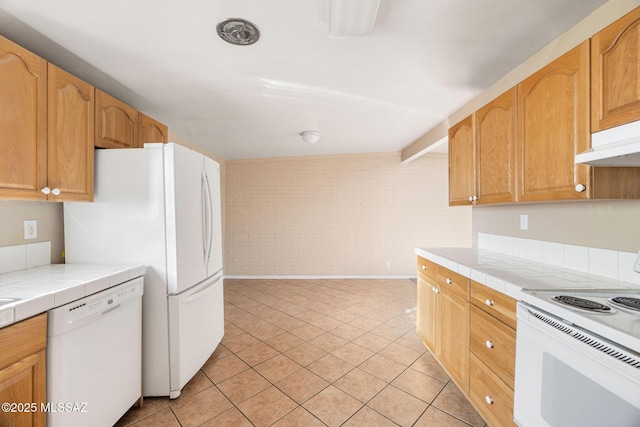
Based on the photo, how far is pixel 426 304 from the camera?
2.36 meters

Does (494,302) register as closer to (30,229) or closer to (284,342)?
(284,342)

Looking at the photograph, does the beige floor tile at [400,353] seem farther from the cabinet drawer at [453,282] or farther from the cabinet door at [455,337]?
the cabinet drawer at [453,282]

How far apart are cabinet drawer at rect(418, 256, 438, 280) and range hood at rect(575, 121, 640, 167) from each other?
123 centimetres

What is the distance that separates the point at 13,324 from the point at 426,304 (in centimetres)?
255

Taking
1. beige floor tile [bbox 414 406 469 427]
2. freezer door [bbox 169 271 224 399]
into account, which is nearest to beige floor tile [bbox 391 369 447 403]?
beige floor tile [bbox 414 406 469 427]

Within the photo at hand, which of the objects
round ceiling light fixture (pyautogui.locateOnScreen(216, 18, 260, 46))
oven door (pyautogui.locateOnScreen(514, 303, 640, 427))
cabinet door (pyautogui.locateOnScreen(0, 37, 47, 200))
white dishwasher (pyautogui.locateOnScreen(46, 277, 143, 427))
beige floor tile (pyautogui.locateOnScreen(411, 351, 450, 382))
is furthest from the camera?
beige floor tile (pyautogui.locateOnScreen(411, 351, 450, 382))

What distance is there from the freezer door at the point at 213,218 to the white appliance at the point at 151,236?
0.95 ft

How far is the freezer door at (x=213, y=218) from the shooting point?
87.3 inches

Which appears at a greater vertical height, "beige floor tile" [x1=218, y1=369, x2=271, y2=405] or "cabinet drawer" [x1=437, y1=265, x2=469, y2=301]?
"cabinet drawer" [x1=437, y1=265, x2=469, y2=301]

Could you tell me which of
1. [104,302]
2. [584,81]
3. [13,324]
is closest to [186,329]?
[104,302]

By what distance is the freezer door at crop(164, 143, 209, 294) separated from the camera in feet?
5.96

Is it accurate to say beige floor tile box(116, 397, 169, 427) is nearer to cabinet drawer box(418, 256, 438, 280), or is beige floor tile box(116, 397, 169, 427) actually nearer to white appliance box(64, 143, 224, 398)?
white appliance box(64, 143, 224, 398)

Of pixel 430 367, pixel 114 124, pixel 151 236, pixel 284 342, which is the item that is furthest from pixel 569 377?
pixel 114 124

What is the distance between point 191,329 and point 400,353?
1.81 meters
